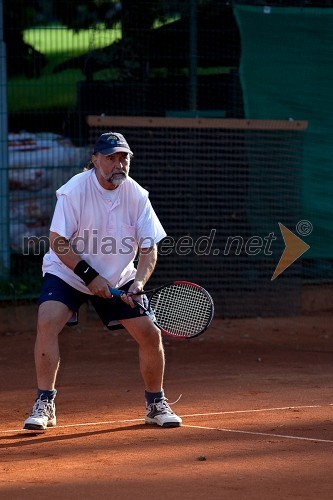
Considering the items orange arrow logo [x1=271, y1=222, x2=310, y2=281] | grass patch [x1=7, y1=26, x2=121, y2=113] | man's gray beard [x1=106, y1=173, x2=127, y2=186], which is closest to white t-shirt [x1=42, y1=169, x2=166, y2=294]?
man's gray beard [x1=106, y1=173, x2=127, y2=186]

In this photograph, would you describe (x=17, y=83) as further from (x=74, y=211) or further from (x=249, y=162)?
(x=74, y=211)

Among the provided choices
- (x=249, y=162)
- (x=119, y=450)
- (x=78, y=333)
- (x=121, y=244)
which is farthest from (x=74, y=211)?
(x=249, y=162)

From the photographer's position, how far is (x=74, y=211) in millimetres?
6184

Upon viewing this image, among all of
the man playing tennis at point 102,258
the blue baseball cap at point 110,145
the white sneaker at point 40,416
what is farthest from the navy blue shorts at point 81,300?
the blue baseball cap at point 110,145

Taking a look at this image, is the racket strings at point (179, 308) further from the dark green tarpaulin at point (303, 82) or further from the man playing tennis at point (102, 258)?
the dark green tarpaulin at point (303, 82)

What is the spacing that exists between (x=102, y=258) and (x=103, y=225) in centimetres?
20

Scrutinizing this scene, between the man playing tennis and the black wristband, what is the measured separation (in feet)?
0.17

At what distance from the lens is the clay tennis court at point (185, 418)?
495cm

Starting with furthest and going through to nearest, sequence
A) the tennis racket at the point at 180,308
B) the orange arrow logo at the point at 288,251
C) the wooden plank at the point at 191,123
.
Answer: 1. the orange arrow logo at the point at 288,251
2. the wooden plank at the point at 191,123
3. the tennis racket at the point at 180,308

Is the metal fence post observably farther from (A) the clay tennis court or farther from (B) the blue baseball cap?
(B) the blue baseball cap

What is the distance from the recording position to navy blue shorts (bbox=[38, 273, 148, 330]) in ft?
20.4

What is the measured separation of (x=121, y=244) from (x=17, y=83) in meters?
4.71

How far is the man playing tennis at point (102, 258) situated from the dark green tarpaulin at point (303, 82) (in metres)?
4.93

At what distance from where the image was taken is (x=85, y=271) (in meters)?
6.00
